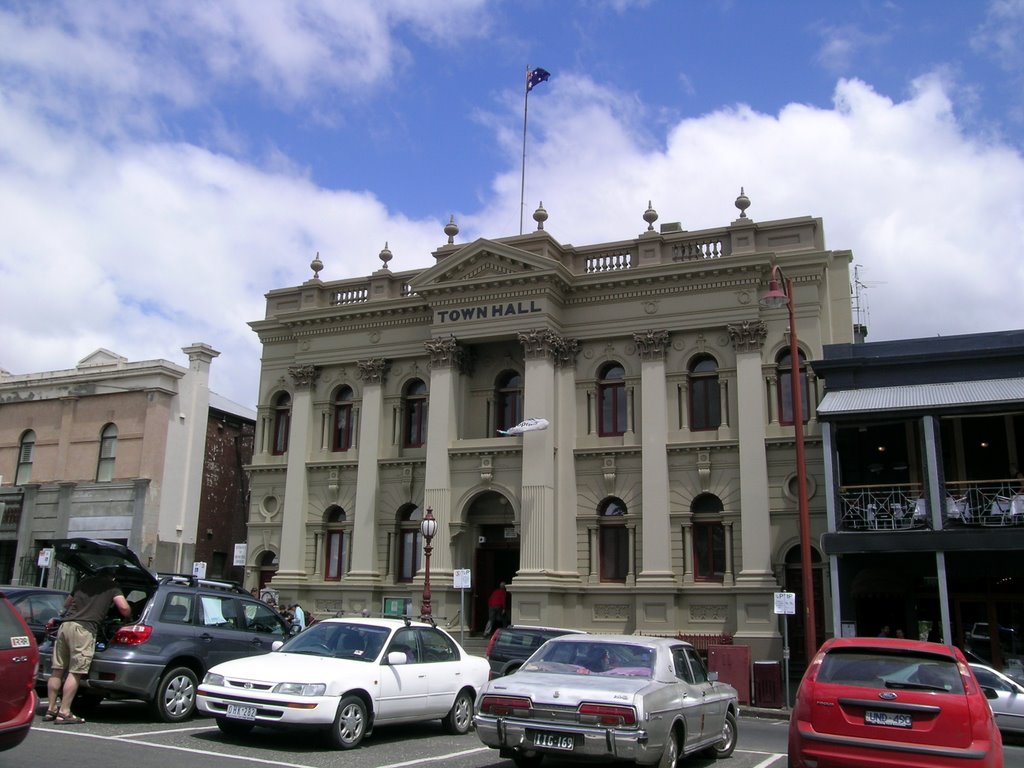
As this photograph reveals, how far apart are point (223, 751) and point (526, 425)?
17193mm

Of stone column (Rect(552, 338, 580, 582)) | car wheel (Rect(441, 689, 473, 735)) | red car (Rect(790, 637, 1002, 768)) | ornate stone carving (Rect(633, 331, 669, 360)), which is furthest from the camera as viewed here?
ornate stone carving (Rect(633, 331, 669, 360))

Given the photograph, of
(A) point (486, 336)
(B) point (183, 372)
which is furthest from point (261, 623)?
(B) point (183, 372)

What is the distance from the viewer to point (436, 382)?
29.1 meters

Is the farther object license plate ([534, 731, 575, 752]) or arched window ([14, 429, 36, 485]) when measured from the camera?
arched window ([14, 429, 36, 485])

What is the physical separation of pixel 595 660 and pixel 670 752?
52.2 inches

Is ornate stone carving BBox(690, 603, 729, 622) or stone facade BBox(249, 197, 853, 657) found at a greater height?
stone facade BBox(249, 197, 853, 657)

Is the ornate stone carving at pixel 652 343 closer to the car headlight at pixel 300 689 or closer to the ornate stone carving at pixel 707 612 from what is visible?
the ornate stone carving at pixel 707 612

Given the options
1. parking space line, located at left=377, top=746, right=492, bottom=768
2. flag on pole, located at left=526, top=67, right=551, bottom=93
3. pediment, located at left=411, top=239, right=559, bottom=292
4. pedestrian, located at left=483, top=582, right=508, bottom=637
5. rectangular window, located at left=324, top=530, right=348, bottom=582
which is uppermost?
flag on pole, located at left=526, top=67, right=551, bottom=93

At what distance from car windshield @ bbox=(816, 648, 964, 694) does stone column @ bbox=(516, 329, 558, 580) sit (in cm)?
1755

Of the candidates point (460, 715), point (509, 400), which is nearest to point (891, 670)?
point (460, 715)

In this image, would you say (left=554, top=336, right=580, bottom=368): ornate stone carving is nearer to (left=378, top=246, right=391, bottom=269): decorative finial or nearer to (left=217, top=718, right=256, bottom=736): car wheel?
(left=378, top=246, right=391, bottom=269): decorative finial

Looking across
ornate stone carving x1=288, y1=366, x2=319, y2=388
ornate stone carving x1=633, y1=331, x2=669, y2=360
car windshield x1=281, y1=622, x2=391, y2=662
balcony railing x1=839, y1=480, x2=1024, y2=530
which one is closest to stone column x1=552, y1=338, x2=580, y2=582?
ornate stone carving x1=633, y1=331, x2=669, y2=360

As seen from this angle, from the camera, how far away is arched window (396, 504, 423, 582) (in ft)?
97.0

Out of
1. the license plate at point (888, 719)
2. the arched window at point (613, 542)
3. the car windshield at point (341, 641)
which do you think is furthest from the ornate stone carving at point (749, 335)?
the license plate at point (888, 719)
